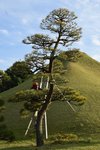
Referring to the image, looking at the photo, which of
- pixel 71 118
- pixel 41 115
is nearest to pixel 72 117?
pixel 71 118

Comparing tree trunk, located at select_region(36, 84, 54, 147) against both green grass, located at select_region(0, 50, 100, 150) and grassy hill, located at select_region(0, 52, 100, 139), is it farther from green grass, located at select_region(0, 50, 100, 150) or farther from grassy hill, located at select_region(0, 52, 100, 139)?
grassy hill, located at select_region(0, 52, 100, 139)

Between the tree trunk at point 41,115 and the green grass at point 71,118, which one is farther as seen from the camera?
the green grass at point 71,118

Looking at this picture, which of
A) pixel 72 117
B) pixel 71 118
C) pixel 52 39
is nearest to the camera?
pixel 52 39

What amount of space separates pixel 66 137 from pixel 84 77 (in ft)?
86.4

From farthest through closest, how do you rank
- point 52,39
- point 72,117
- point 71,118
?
point 72,117 < point 71,118 < point 52,39

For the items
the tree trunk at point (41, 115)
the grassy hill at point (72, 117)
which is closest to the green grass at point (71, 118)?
the grassy hill at point (72, 117)

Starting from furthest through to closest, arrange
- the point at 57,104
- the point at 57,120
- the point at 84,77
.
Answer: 1. the point at 84,77
2. the point at 57,104
3. the point at 57,120

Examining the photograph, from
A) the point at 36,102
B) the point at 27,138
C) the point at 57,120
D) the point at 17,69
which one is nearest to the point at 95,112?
the point at 57,120

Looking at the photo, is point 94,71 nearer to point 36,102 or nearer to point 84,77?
point 84,77

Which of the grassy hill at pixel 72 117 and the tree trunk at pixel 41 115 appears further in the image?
the grassy hill at pixel 72 117

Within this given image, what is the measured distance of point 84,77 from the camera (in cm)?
4891

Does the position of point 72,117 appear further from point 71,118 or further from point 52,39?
point 52,39

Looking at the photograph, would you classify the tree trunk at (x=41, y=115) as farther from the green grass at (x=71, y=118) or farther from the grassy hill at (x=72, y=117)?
the grassy hill at (x=72, y=117)

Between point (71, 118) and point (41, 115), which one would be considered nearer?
point (41, 115)
